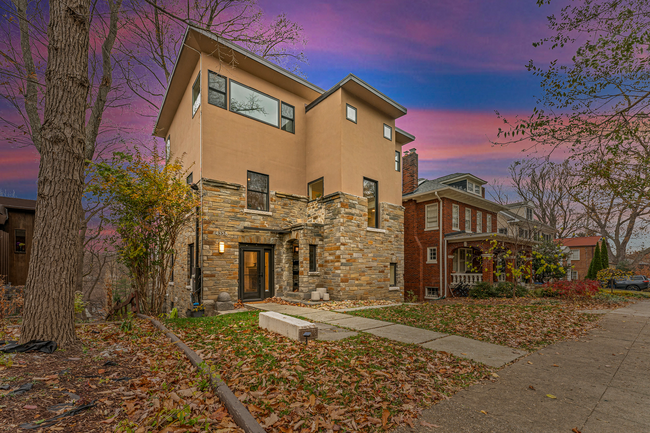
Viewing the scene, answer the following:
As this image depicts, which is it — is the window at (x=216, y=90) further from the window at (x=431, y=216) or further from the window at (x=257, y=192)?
the window at (x=431, y=216)

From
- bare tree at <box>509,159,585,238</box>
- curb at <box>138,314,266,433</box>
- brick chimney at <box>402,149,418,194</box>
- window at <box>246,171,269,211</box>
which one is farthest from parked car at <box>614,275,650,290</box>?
curb at <box>138,314,266,433</box>

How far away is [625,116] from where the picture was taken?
230 inches

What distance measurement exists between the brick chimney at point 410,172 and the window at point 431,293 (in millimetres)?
6777

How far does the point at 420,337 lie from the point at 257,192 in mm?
8566

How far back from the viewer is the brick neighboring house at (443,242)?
16.7m

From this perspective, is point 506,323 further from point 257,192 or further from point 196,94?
point 196,94

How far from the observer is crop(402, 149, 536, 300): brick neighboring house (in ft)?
54.7

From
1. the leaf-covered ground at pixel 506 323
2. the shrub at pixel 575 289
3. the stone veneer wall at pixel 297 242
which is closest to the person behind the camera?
the leaf-covered ground at pixel 506 323

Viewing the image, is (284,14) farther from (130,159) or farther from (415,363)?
(415,363)

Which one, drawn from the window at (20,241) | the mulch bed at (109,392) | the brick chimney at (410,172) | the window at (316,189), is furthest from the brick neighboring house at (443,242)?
the window at (20,241)

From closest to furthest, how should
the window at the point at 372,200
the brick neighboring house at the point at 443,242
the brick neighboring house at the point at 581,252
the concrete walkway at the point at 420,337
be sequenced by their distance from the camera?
the concrete walkway at the point at 420,337, the window at the point at 372,200, the brick neighboring house at the point at 443,242, the brick neighboring house at the point at 581,252

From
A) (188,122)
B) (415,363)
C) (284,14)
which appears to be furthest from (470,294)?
(188,122)

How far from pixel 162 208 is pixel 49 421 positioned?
6057 millimetres

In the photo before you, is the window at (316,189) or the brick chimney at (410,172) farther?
the brick chimney at (410,172)
